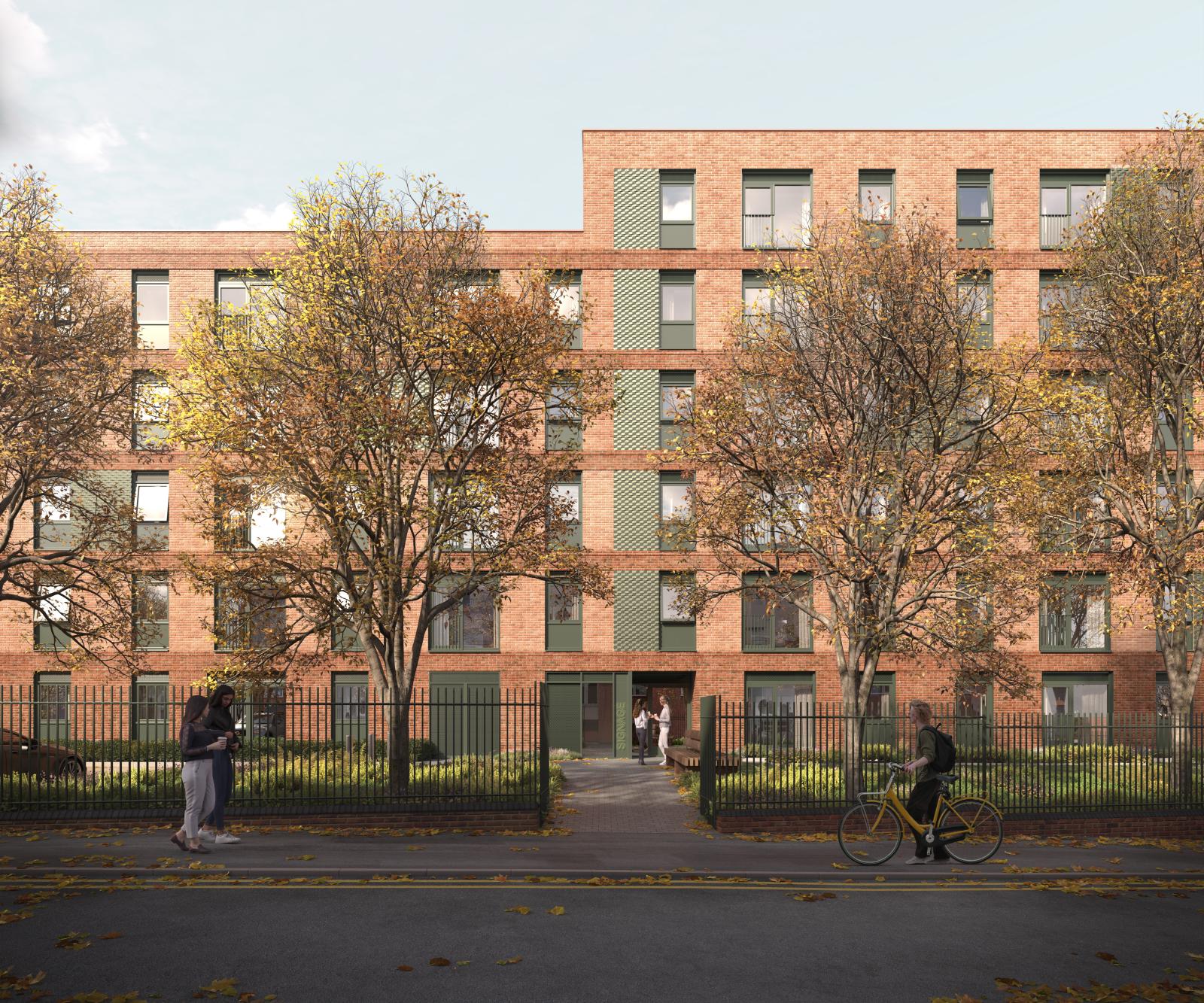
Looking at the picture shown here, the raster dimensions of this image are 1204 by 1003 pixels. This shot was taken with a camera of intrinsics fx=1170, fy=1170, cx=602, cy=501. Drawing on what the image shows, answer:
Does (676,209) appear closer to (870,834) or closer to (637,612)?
(637,612)

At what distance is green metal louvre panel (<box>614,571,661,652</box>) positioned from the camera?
119 feet

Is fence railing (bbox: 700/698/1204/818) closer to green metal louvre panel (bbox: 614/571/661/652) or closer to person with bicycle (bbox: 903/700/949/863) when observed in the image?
person with bicycle (bbox: 903/700/949/863)

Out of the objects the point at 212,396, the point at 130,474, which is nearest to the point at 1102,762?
the point at 212,396

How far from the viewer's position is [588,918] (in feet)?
35.0

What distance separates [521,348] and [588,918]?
443 inches

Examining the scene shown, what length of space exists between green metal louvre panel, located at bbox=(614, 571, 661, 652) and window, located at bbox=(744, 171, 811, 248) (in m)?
11.3

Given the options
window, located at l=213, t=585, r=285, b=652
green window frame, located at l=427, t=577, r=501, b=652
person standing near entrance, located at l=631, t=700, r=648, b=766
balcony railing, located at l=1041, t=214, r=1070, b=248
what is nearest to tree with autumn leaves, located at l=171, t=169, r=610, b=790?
window, located at l=213, t=585, r=285, b=652

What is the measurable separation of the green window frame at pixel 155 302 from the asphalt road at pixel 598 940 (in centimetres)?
2821

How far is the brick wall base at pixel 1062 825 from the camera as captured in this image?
1767cm

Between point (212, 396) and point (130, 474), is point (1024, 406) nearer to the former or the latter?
point (212, 396)

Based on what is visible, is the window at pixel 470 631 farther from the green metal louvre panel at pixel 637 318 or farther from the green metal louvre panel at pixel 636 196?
the green metal louvre panel at pixel 636 196

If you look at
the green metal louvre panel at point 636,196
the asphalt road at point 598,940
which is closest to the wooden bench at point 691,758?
the asphalt road at point 598,940

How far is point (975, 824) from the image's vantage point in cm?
1395

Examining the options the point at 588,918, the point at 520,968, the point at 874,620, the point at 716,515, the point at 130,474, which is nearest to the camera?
the point at 520,968
